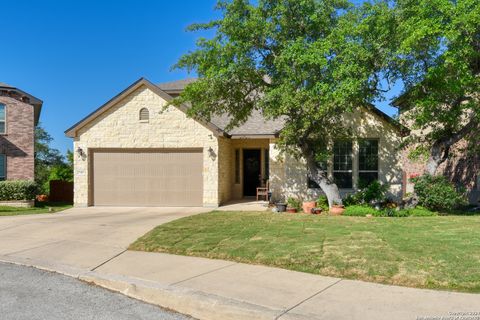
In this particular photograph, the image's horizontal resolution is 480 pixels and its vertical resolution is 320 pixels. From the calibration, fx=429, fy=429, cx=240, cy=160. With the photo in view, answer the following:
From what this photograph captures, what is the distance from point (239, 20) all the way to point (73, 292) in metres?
Result: 10.6

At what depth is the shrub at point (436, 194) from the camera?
47.0 feet

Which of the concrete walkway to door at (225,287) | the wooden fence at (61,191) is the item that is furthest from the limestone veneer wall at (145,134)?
the concrete walkway to door at (225,287)

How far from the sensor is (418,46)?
12.9m

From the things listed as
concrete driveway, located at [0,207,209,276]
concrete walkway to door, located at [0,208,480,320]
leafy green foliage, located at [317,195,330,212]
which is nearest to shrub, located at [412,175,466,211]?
leafy green foliage, located at [317,195,330,212]

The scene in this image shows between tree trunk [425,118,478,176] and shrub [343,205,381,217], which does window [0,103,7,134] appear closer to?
shrub [343,205,381,217]

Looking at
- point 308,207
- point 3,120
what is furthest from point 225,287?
point 3,120

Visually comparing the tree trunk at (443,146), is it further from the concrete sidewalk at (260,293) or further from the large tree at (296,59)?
the concrete sidewalk at (260,293)

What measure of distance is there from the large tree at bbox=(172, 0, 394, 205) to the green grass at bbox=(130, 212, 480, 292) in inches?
154

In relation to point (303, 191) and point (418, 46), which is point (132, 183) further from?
point (418, 46)

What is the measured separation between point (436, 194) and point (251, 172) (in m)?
9.04

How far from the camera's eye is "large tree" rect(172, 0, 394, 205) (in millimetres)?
12914

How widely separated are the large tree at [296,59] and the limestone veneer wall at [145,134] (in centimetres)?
262

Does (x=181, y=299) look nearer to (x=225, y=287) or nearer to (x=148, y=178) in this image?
(x=225, y=287)

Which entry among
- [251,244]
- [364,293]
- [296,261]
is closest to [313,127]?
[251,244]
